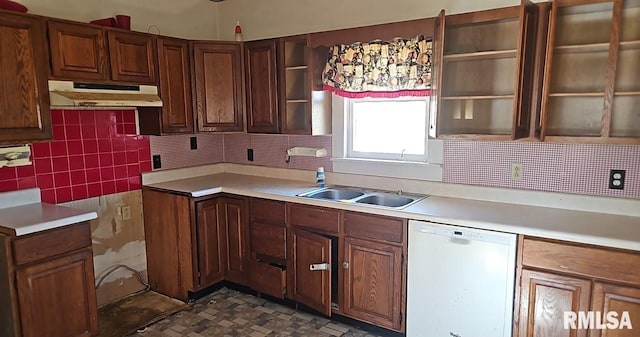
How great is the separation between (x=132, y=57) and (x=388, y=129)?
75.3 inches

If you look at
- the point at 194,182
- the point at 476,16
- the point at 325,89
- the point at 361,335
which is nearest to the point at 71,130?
the point at 194,182

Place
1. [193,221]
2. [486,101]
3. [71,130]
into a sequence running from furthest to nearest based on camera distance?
[193,221] < [71,130] < [486,101]

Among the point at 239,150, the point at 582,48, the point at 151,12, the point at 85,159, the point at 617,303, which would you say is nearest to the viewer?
the point at 617,303

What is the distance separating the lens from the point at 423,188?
3.01 m

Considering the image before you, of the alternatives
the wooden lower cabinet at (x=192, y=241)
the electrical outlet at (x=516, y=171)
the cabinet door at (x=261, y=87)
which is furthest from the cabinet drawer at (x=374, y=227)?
the cabinet door at (x=261, y=87)

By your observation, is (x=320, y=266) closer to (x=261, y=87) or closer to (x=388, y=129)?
(x=388, y=129)

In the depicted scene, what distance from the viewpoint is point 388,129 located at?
10.5 ft

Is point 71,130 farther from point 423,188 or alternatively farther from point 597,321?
point 597,321

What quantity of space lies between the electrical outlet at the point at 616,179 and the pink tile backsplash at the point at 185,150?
118 inches

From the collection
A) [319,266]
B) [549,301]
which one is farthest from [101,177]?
[549,301]

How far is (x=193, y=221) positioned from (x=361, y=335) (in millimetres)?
1464

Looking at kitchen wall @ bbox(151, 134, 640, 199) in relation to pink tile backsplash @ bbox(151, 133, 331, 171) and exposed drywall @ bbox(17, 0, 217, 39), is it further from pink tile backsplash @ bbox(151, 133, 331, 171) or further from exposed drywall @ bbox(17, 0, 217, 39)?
exposed drywall @ bbox(17, 0, 217, 39)

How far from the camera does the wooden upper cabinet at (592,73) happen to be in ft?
6.99

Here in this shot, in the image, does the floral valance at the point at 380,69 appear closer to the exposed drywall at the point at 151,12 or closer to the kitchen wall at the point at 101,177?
the exposed drywall at the point at 151,12
